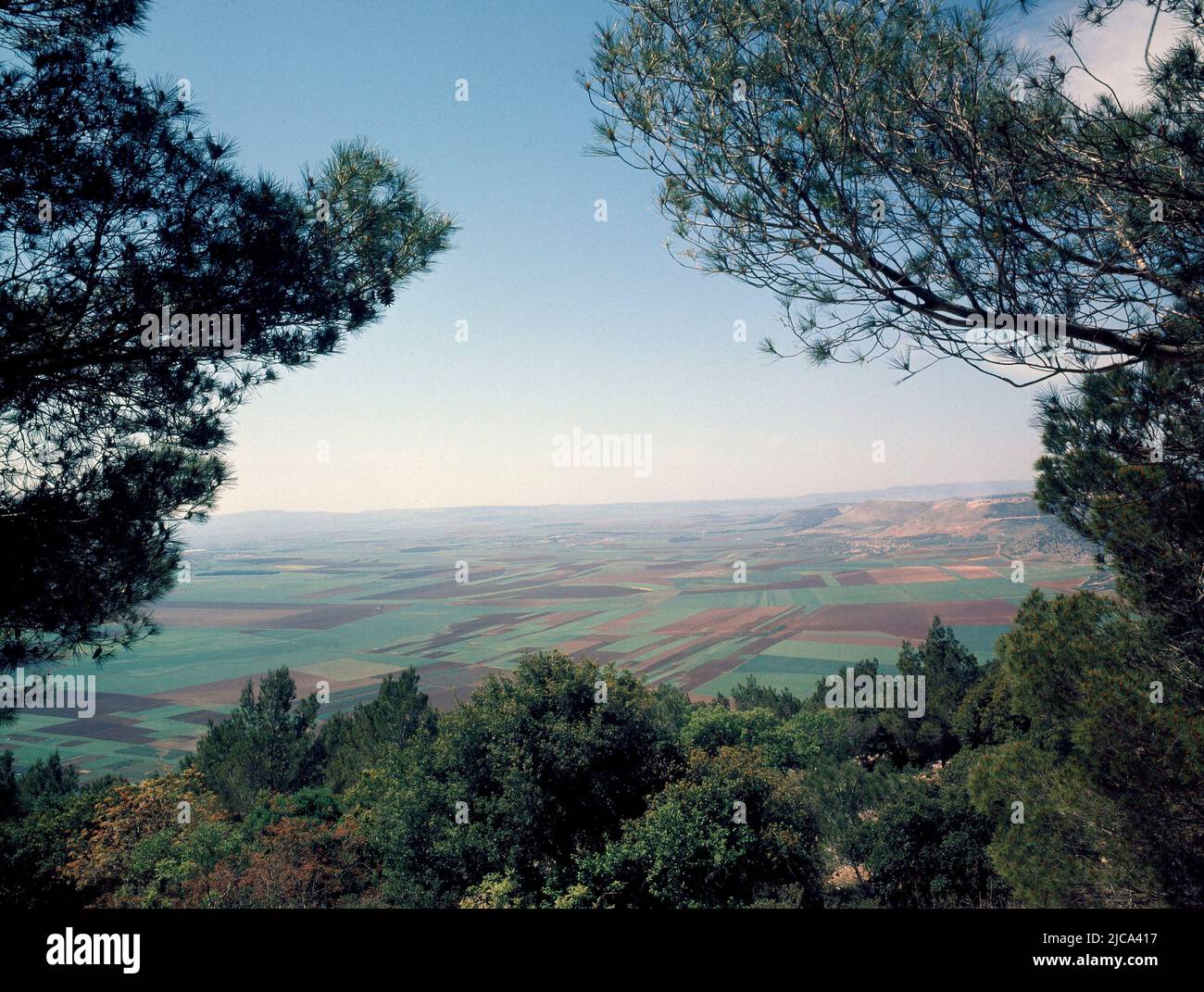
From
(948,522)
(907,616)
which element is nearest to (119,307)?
(907,616)

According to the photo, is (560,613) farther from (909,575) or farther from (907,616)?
(909,575)

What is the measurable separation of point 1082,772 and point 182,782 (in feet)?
66.4

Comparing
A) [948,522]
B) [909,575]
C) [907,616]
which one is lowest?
[907,616]

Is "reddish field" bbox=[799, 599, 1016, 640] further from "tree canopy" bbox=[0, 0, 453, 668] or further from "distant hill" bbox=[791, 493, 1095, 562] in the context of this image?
"tree canopy" bbox=[0, 0, 453, 668]

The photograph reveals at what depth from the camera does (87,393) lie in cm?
440

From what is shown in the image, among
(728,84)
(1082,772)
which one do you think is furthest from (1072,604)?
(728,84)

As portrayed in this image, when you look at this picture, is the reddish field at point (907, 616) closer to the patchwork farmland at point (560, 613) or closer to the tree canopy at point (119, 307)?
the patchwork farmland at point (560, 613)

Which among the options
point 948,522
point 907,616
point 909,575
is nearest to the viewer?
point 907,616

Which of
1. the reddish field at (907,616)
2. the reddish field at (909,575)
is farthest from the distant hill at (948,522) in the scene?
the reddish field at (909,575)

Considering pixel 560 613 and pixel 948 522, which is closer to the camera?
pixel 560 613

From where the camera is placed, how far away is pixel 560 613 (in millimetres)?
77000

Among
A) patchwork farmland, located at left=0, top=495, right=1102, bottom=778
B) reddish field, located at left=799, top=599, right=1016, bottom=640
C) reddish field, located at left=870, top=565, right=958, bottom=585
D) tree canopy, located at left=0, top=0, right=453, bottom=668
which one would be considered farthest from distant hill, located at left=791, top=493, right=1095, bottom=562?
tree canopy, located at left=0, top=0, right=453, bottom=668

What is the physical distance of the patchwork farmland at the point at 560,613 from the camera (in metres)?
45.9
